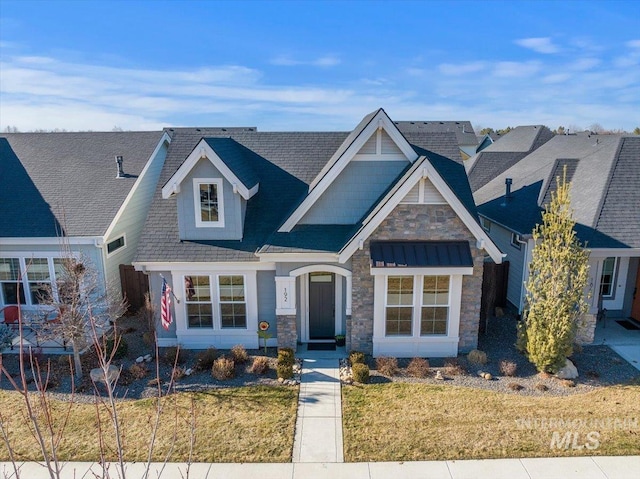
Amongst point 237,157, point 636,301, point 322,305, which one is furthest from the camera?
point 636,301

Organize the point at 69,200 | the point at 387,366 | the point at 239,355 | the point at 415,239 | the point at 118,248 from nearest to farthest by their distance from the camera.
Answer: the point at 387,366
the point at 415,239
the point at 239,355
the point at 69,200
the point at 118,248

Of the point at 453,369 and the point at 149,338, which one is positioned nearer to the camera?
the point at 453,369

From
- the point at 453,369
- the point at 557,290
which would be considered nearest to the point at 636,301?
A: the point at 557,290

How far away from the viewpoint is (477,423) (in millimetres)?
10133

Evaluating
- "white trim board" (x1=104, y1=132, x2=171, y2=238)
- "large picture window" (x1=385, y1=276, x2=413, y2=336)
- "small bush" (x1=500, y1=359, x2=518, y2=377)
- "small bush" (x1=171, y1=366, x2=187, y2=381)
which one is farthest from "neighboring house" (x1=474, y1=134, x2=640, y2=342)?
"white trim board" (x1=104, y1=132, x2=171, y2=238)

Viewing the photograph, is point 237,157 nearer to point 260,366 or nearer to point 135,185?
point 135,185

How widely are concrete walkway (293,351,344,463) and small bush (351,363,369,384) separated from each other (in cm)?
54

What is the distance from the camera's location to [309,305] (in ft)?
47.2

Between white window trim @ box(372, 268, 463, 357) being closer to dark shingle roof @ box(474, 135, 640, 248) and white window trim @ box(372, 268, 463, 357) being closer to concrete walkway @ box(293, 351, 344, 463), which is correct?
concrete walkway @ box(293, 351, 344, 463)

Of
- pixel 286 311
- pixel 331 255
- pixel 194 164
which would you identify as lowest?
pixel 286 311

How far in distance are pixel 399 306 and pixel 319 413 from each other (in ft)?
13.8

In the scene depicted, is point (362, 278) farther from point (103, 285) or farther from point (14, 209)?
point (14, 209)

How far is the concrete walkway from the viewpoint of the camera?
368 inches

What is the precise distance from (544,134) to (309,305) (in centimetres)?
3221
